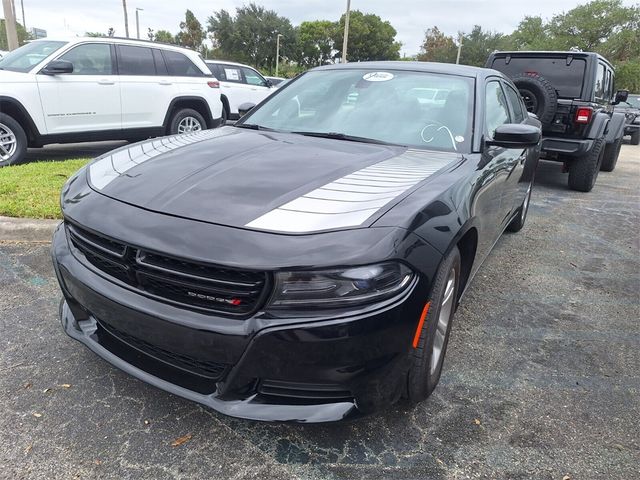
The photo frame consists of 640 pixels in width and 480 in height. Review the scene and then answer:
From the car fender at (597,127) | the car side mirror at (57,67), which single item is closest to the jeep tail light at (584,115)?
the car fender at (597,127)

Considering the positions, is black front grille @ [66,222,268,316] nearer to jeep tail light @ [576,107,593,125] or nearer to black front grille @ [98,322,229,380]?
black front grille @ [98,322,229,380]

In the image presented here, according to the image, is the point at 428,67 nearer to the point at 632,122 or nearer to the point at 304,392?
the point at 304,392

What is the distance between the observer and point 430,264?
73.7 inches

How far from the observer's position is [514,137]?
111 inches

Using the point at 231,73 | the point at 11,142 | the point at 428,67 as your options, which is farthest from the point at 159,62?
the point at 428,67

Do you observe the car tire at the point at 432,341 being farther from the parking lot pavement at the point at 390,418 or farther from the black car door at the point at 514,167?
the black car door at the point at 514,167

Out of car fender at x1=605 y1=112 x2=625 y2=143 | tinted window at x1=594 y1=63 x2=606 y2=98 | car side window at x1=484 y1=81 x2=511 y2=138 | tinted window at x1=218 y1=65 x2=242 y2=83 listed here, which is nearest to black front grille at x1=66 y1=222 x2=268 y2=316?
car side window at x1=484 y1=81 x2=511 y2=138

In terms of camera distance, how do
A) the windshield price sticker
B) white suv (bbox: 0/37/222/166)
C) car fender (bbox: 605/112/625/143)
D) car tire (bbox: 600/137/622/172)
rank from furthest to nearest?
car tire (bbox: 600/137/622/172), car fender (bbox: 605/112/625/143), white suv (bbox: 0/37/222/166), the windshield price sticker

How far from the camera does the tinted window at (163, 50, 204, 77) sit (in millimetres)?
8125

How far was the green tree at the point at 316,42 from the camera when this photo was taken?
61219 millimetres

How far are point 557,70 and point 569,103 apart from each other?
745 mm

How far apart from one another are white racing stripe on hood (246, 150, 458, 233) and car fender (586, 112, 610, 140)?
558 centimetres

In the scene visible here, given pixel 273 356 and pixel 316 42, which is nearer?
pixel 273 356

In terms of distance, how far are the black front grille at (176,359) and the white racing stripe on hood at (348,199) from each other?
1.78 ft
